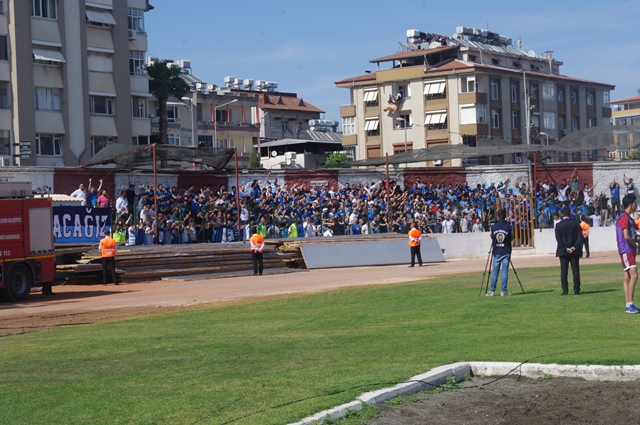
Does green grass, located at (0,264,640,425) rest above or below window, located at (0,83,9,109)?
below

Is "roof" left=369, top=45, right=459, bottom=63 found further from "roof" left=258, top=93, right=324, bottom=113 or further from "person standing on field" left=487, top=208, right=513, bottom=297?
"person standing on field" left=487, top=208, right=513, bottom=297

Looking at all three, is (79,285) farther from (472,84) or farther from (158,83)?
(472,84)

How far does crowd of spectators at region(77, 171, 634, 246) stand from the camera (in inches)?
1529

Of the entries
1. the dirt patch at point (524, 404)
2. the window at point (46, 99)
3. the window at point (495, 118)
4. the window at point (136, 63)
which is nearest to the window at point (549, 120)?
the window at point (495, 118)

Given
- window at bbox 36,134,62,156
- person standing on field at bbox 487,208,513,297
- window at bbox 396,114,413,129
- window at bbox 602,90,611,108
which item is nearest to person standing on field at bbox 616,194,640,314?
person standing on field at bbox 487,208,513,297

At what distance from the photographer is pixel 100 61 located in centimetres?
6294

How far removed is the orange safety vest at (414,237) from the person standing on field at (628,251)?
20.6m

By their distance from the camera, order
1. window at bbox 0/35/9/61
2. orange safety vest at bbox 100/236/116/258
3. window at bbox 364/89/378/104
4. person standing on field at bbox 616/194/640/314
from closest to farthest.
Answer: person standing on field at bbox 616/194/640/314 < orange safety vest at bbox 100/236/116/258 < window at bbox 0/35/9/61 < window at bbox 364/89/378/104

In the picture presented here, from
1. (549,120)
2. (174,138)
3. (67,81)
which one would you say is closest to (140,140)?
(67,81)

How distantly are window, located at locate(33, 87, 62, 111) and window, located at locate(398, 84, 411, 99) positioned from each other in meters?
40.2

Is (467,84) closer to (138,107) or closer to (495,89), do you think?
(495,89)

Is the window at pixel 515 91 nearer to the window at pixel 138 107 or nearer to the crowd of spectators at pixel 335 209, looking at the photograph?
the window at pixel 138 107

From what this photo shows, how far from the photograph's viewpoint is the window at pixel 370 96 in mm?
94144

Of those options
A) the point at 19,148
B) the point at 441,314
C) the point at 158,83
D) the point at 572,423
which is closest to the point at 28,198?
the point at 441,314
